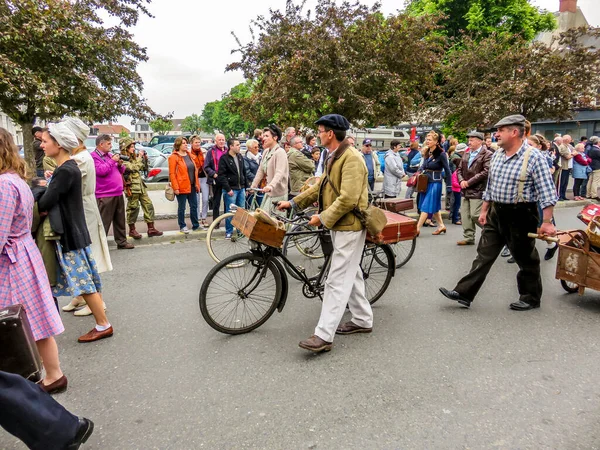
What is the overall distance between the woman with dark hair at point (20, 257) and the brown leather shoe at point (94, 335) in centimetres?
87

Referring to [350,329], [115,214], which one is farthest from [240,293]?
[115,214]

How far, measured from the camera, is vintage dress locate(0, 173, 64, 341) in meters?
2.63

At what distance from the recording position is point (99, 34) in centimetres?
1191

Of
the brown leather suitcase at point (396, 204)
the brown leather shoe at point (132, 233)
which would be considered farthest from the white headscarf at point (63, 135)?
the brown leather shoe at point (132, 233)

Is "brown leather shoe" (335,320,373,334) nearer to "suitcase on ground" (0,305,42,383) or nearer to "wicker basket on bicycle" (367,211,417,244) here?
"wicker basket on bicycle" (367,211,417,244)

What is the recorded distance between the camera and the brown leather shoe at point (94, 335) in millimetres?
3801

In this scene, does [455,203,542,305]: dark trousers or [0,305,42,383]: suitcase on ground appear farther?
[455,203,542,305]: dark trousers

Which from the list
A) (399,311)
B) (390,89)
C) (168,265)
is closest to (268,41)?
(390,89)

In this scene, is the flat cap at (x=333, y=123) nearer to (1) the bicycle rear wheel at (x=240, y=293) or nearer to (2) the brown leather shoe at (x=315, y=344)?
(1) the bicycle rear wheel at (x=240, y=293)

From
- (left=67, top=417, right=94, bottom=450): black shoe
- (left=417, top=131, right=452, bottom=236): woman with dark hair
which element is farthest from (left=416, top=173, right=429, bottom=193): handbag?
(left=67, top=417, right=94, bottom=450): black shoe

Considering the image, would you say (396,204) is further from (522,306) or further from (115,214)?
(115,214)

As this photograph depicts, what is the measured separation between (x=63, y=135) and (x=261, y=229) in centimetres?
175

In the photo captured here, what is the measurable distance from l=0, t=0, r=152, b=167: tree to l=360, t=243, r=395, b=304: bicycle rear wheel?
27.7 feet

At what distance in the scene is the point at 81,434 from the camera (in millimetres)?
2287
